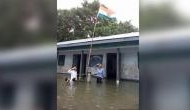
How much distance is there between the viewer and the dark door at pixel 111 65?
2282 cm

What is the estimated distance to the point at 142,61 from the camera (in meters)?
1.21

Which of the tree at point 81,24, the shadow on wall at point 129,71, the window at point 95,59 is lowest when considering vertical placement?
the shadow on wall at point 129,71

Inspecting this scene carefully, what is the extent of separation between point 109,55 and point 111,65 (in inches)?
33.2

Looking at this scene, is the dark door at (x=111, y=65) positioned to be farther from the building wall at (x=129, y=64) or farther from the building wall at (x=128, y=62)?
the building wall at (x=129, y=64)

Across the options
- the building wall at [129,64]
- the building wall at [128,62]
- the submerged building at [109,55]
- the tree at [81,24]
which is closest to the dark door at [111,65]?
the submerged building at [109,55]

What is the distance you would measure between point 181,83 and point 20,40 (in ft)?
1.83

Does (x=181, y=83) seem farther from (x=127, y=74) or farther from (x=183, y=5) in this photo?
(x=127, y=74)

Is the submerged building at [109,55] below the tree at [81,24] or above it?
below

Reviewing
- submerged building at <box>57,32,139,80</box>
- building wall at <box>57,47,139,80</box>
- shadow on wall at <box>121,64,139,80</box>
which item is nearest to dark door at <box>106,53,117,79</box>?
submerged building at <box>57,32,139,80</box>

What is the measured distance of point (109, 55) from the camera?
74.6ft

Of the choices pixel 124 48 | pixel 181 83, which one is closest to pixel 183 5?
pixel 181 83

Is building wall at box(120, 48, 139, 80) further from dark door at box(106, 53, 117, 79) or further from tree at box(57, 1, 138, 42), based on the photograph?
tree at box(57, 1, 138, 42)

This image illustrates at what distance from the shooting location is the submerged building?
62.7 feet

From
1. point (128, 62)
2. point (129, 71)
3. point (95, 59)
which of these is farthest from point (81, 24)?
point (129, 71)
